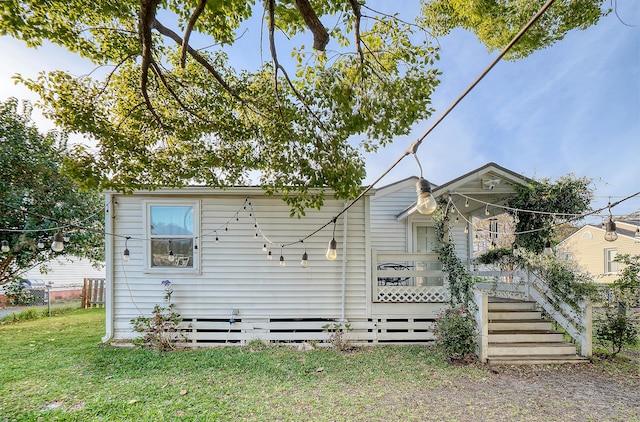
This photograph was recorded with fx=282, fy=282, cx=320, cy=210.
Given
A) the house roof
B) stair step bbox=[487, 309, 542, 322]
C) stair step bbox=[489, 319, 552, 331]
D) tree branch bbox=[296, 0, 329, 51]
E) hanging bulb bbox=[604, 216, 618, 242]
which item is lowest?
stair step bbox=[489, 319, 552, 331]

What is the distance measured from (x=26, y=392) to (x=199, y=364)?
6.97 ft

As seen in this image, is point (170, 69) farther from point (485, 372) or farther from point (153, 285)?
point (485, 372)

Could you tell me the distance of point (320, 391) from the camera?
375 cm

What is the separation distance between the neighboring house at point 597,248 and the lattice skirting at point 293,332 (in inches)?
543

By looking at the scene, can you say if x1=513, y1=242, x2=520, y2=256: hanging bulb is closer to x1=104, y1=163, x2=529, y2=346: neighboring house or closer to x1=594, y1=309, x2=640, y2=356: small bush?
x1=594, y1=309, x2=640, y2=356: small bush

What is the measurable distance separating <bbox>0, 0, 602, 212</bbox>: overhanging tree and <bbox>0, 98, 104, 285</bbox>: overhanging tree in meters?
3.75

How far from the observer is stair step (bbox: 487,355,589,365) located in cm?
467

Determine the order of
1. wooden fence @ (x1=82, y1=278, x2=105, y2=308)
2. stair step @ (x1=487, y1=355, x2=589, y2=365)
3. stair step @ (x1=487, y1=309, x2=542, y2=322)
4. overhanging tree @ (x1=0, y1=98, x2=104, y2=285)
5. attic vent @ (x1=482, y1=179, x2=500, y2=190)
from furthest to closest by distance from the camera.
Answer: wooden fence @ (x1=82, y1=278, x2=105, y2=308) → overhanging tree @ (x1=0, y1=98, x2=104, y2=285) → attic vent @ (x1=482, y1=179, x2=500, y2=190) → stair step @ (x1=487, y1=309, x2=542, y2=322) → stair step @ (x1=487, y1=355, x2=589, y2=365)

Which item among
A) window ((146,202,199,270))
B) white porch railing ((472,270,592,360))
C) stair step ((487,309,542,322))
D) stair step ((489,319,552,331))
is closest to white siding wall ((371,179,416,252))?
white porch railing ((472,270,592,360))

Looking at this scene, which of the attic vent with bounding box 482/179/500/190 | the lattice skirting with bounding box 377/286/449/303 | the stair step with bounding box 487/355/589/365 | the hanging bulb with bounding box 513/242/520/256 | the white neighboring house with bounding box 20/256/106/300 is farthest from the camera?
the white neighboring house with bounding box 20/256/106/300

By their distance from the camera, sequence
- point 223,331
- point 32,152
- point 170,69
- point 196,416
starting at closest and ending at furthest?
point 196,416 < point 170,69 < point 223,331 < point 32,152

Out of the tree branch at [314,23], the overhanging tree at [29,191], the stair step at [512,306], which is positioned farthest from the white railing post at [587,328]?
the overhanging tree at [29,191]

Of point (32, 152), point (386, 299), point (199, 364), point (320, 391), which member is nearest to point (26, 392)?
point (199, 364)

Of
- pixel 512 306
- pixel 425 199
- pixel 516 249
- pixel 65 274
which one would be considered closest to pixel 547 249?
pixel 516 249
